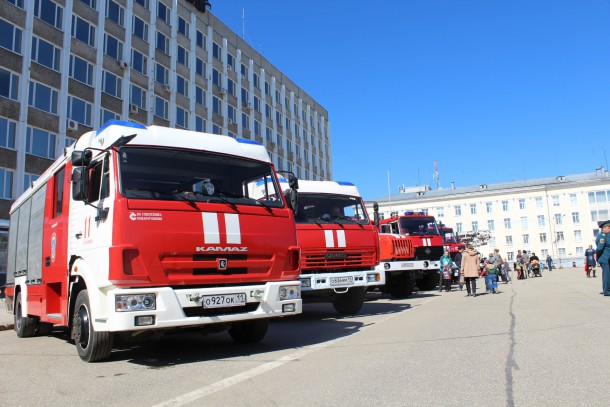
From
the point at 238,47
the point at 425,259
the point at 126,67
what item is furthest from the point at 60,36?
the point at 425,259

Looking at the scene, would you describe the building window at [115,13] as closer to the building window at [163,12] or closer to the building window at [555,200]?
the building window at [163,12]

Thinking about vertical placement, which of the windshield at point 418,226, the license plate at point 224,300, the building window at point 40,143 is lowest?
the license plate at point 224,300

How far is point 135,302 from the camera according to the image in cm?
550

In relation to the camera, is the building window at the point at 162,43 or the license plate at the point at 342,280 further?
the building window at the point at 162,43

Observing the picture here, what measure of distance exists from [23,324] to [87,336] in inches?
160

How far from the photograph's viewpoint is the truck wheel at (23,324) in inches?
364

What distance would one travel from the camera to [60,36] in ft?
95.9

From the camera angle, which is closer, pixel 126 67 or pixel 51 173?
pixel 51 173

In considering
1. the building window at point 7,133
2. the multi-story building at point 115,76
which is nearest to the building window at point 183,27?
the multi-story building at point 115,76

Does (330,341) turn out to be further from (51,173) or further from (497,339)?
(51,173)

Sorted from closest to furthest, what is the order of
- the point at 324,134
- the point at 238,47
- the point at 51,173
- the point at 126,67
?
the point at 51,173 < the point at 126,67 < the point at 238,47 < the point at 324,134

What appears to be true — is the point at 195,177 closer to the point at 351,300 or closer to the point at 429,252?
the point at 351,300

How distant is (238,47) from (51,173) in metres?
43.1

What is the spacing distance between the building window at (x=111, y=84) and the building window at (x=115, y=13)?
3.74 m
